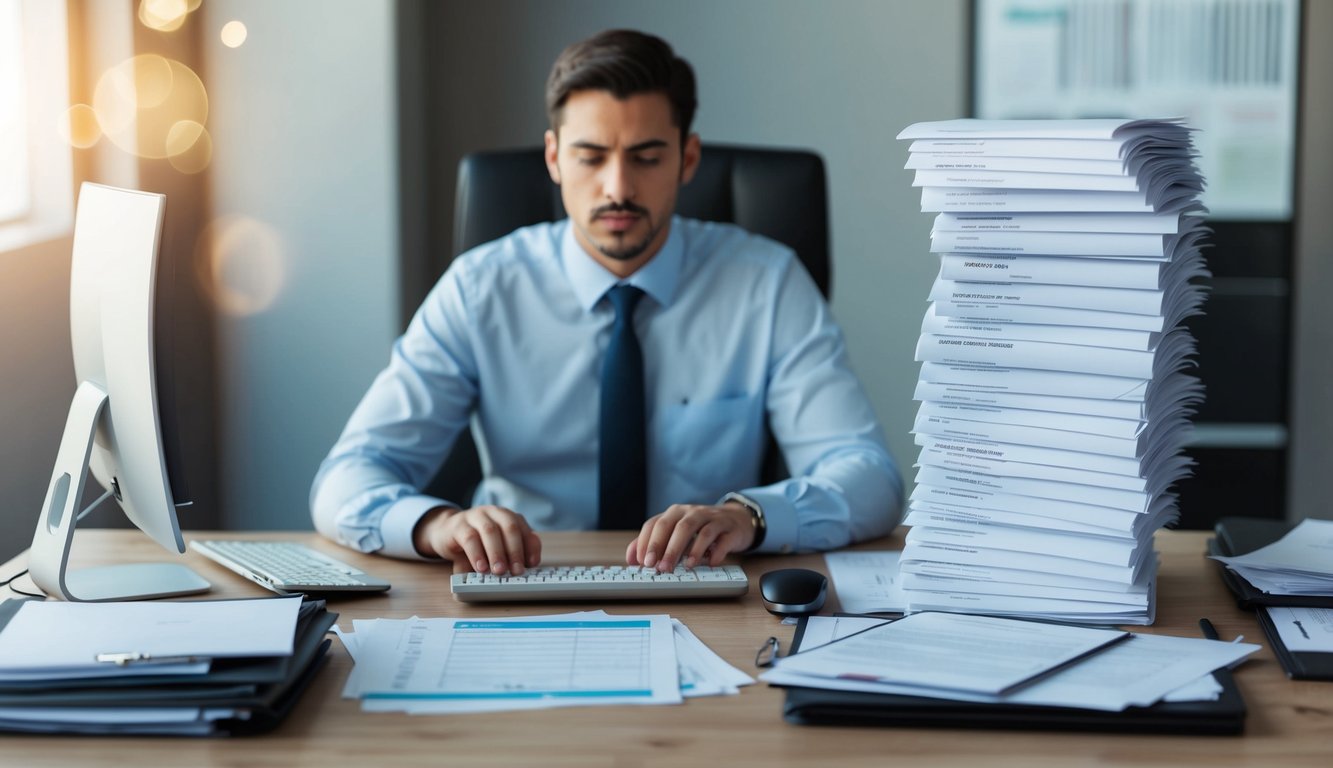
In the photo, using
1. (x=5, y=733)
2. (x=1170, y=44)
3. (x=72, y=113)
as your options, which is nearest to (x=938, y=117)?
(x=1170, y=44)

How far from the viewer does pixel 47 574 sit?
1.15 m

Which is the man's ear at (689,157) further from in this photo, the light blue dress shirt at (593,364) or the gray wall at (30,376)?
the gray wall at (30,376)

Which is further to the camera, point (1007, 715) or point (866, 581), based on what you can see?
point (866, 581)

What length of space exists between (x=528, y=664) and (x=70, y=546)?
19.3 inches

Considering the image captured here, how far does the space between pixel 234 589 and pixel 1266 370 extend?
257 centimetres

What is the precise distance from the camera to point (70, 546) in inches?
45.6

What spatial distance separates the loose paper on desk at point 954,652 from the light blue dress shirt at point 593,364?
682mm

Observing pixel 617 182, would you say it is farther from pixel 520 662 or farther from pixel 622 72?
pixel 520 662

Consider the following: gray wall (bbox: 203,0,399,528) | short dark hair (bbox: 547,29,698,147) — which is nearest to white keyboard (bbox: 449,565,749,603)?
short dark hair (bbox: 547,29,698,147)

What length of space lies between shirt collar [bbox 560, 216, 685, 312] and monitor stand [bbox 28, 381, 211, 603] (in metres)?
0.73

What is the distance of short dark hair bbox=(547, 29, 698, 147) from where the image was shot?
1730 millimetres

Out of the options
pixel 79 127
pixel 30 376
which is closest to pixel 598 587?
pixel 30 376

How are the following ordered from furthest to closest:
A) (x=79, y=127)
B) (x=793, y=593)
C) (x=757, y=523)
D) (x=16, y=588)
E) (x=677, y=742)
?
(x=79, y=127)
(x=757, y=523)
(x=16, y=588)
(x=793, y=593)
(x=677, y=742)

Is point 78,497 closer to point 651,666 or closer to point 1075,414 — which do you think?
point 651,666
